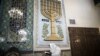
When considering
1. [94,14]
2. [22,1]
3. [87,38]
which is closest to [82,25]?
[87,38]

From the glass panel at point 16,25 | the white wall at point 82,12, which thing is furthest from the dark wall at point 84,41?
the glass panel at point 16,25

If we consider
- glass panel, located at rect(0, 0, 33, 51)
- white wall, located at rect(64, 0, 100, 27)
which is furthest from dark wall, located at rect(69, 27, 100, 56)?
→ glass panel, located at rect(0, 0, 33, 51)

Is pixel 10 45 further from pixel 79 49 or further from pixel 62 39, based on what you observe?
pixel 79 49

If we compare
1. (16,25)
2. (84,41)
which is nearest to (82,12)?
(84,41)

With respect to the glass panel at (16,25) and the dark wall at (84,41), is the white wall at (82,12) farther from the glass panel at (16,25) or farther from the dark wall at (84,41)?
the glass panel at (16,25)

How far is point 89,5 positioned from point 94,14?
0.36 m

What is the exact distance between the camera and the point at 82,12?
3.56 m

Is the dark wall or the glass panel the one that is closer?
the glass panel

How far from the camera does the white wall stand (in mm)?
3389

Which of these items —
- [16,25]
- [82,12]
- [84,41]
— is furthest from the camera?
[82,12]

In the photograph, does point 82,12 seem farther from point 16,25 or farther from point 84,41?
point 16,25

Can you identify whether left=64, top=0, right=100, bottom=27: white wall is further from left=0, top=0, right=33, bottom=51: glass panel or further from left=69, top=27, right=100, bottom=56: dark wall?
left=0, top=0, right=33, bottom=51: glass panel

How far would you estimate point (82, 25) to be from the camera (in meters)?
3.47

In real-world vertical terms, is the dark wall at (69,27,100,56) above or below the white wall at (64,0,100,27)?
below
